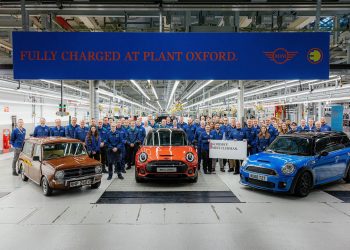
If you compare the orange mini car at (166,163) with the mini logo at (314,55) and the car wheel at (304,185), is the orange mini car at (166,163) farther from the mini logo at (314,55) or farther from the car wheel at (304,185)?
the mini logo at (314,55)

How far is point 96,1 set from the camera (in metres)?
6.39

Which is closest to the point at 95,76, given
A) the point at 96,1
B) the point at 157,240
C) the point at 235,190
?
the point at 96,1

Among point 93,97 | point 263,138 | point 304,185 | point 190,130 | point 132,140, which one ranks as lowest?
point 304,185

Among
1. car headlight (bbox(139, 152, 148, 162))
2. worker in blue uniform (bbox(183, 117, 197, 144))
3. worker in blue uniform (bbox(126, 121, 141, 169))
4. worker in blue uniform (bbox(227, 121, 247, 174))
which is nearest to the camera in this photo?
car headlight (bbox(139, 152, 148, 162))

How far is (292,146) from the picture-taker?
7.23 m

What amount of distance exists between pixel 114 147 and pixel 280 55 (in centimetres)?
518

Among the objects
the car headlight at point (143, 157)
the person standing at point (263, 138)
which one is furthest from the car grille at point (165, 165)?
the person standing at point (263, 138)

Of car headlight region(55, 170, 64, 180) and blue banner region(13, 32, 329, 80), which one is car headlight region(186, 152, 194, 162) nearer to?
blue banner region(13, 32, 329, 80)

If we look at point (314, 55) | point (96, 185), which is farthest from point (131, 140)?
point (314, 55)

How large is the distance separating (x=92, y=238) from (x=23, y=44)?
13.0 feet

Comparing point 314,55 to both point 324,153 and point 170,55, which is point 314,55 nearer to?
point 324,153

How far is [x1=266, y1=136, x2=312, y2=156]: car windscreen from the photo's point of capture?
6.90 metres

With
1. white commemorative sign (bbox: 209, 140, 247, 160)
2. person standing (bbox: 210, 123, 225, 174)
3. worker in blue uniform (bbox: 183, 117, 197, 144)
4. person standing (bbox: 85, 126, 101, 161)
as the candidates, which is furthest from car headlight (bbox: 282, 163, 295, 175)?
person standing (bbox: 85, 126, 101, 161)

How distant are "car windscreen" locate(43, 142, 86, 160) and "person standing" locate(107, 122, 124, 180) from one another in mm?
989
